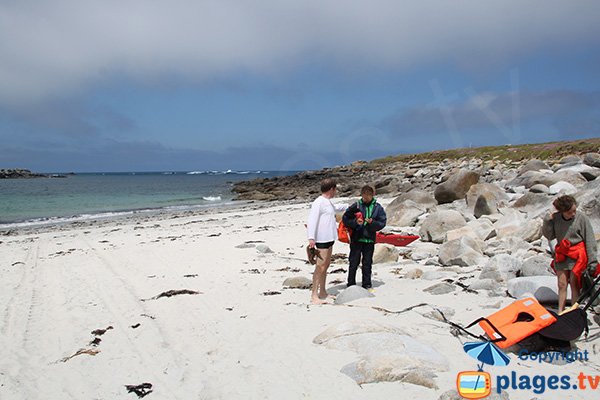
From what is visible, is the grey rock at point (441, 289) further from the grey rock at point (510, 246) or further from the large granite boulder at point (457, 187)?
the large granite boulder at point (457, 187)

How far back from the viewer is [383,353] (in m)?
4.86

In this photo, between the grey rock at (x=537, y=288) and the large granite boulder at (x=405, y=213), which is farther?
the large granite boulder at (x=405, y=213)

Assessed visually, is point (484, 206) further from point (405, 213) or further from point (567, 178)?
point (567, 178)

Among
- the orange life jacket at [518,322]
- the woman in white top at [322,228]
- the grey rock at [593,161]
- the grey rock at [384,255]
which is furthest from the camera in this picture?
the grey rock at [593,161]

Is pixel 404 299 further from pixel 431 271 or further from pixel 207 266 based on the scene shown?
pixel 207 266

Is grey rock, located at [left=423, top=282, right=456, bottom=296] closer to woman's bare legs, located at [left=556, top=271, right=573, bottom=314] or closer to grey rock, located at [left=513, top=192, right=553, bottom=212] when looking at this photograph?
woman's bare legs, located at [left=556, top=271, right=573, bottom=314]

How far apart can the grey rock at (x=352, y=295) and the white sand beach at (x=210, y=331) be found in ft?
0.43

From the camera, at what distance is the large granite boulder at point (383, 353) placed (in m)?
4.51

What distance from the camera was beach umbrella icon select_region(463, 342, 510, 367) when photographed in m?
4.83

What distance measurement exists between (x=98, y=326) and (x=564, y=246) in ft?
21.6

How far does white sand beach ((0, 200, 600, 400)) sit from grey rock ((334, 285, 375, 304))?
0.43 feet

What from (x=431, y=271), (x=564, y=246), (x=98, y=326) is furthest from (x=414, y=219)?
(x=98, y=326)

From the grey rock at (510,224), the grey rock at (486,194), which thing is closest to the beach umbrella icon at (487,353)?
the grey rock at (510,224)

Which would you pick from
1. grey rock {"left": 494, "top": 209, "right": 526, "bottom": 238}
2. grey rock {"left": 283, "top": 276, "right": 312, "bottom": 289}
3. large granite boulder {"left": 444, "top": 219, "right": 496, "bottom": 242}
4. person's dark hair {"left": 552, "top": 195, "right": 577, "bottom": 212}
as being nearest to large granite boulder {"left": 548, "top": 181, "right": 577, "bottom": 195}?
grey rock {"left": 494, "top": 209, "right": 526, "bottom": 238}
